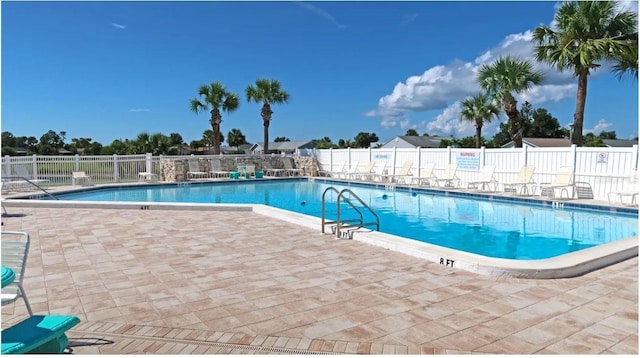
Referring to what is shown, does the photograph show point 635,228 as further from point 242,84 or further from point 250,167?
point 242,84

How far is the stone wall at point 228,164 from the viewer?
65.9 feet

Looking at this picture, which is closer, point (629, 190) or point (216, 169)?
point (629, 190)

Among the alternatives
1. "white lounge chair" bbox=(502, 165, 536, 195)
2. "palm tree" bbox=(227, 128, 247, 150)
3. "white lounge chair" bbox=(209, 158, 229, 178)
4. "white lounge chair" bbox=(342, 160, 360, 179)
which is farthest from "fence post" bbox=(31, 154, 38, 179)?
"palm tree" bbox=(227, 128, 247, 150)

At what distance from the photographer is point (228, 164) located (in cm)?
2270

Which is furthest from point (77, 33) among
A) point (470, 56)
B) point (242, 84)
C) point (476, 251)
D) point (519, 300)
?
point (470, 56)

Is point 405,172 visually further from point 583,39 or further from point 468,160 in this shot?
point 583,39

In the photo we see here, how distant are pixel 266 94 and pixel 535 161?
18.8 m

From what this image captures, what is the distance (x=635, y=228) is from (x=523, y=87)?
1134 centimetres

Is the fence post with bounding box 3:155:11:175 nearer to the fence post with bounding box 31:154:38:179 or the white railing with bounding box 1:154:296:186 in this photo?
the white railing with bounding box 1:154:296:186

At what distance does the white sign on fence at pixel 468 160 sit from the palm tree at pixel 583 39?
370cm

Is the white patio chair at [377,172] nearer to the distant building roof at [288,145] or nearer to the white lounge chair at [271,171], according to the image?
the white lounge chair at [271,171]

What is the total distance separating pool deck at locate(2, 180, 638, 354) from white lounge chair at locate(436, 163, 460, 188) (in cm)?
1059

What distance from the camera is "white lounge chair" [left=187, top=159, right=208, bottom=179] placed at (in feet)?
68.5

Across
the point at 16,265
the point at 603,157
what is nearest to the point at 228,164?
the point at 603,157
